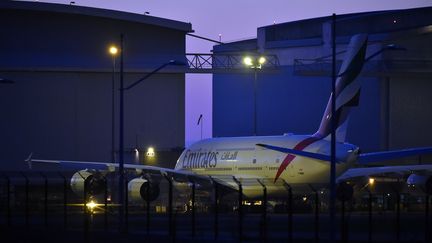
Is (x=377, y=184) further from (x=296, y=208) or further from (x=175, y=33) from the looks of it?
(x=175, y=33)

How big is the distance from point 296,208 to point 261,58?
22077 millimetres

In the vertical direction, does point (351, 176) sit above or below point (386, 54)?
below

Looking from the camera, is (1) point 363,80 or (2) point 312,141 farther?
(1) point 363,80

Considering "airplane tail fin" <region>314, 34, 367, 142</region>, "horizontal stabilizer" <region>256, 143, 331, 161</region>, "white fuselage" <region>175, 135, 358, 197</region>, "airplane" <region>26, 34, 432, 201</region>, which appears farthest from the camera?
"airplane tail fin" <region>314, 34, 367, 142</region>

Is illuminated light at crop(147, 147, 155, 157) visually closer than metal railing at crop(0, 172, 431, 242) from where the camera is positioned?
No

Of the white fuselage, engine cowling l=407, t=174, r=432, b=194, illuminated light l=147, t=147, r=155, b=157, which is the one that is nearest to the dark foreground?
the white fuselage

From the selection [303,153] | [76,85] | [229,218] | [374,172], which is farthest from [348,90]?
[76,85]

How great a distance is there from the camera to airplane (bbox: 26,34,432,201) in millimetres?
55812

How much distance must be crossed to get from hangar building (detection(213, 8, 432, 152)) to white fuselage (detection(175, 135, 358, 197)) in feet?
54.4

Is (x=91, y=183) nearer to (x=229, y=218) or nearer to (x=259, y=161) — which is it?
(x=229, y=218)

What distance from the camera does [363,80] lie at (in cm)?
8619

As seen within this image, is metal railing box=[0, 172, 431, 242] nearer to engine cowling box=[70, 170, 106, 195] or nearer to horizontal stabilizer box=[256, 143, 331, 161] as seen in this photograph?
engine cowling box=[70, 170, 106, 195]

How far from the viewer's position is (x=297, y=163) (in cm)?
5803

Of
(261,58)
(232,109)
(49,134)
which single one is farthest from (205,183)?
(232,109)
